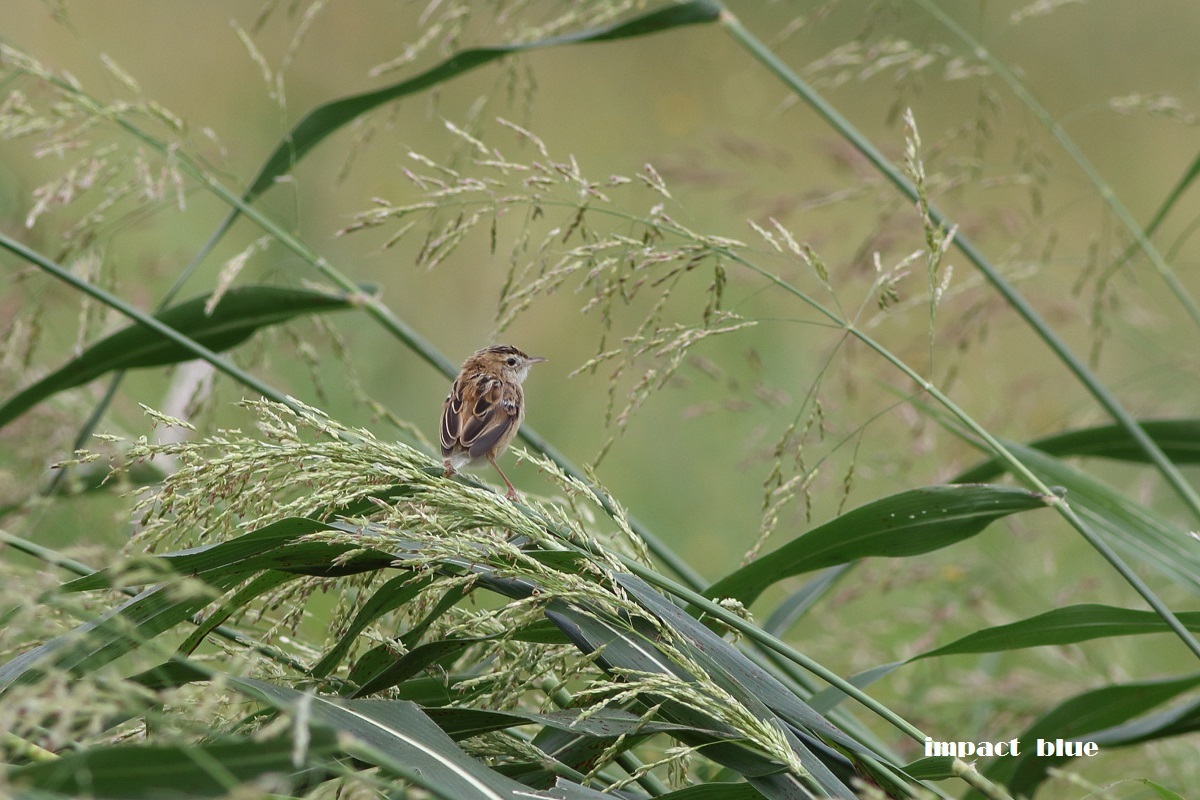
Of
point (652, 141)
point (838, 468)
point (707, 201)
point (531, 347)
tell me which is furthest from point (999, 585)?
point (652, 141)

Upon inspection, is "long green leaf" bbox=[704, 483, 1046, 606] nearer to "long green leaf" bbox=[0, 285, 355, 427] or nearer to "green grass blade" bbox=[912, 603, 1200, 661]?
"green grass blade" bbox=[912, 603, 1200, 661]

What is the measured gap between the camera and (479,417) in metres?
2.90

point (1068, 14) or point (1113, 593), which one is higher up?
point (1068, 14)

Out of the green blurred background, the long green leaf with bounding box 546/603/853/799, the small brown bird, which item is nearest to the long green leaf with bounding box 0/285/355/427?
the green blurred background

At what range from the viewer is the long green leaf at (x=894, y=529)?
1.90m

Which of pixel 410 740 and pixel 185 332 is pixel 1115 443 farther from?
pixel 185 332

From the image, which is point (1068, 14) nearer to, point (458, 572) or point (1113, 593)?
point (1113, 593)

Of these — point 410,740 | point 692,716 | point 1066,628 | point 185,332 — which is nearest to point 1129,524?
point 1066,628

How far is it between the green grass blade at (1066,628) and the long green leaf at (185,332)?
157 cm

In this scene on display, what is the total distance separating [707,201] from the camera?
888cm

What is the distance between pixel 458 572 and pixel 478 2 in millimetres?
1872

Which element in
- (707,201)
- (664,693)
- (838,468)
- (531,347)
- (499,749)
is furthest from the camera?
(707,201)

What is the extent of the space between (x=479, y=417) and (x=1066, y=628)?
1.54 m

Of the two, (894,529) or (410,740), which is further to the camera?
(894,529)
